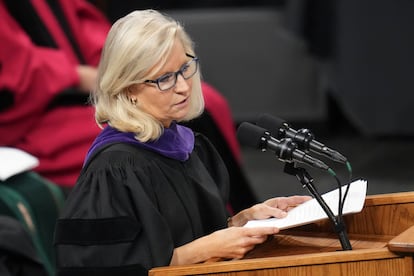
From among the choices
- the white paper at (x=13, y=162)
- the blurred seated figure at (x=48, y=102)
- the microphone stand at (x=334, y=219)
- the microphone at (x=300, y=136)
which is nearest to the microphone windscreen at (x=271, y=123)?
the microphone at (x=300, y=136)

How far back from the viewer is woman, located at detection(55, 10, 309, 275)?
204cm

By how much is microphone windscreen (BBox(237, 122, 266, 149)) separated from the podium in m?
0.20

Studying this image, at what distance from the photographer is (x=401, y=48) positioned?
5.04 meters

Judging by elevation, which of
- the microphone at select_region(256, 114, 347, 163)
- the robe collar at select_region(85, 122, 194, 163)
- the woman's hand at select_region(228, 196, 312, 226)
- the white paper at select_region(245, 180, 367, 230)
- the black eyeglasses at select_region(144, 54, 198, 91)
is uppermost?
the black eyeglasses at select_region(144, 54, 198, 91)

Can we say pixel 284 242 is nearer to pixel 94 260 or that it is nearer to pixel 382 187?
pixel 94 260

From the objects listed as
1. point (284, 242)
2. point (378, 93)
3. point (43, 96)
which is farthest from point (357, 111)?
point (284, 242)

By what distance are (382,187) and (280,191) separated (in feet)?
1.46

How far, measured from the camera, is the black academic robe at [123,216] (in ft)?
6.71

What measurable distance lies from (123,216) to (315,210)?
1.15ft

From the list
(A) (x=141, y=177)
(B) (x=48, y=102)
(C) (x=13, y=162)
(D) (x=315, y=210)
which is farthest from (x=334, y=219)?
(B) (x=48, y=102)

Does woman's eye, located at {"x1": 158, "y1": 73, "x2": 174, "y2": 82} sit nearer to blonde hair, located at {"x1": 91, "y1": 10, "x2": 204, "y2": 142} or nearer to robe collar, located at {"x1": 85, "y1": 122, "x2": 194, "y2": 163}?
blonde hair, located at {"x1": 91, "y1": 10, "x2": 204, "y2": 142}

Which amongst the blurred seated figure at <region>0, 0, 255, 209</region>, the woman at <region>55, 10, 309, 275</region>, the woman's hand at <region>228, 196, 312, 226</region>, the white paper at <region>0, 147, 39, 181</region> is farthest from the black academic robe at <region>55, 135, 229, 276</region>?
the blurred seated figure at <region>0, 0, 255, 209</region>

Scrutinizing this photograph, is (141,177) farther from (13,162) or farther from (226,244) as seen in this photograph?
(13,162)

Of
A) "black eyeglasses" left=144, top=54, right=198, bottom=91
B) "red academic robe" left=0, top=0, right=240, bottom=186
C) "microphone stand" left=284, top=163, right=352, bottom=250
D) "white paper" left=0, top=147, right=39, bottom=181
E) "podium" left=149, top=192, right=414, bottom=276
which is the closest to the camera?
"podium" left=149, top=192, right=414, bottom=276
